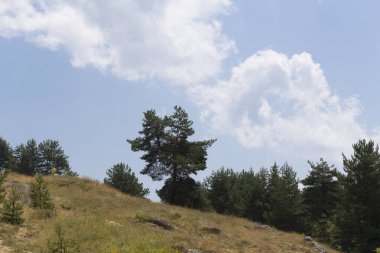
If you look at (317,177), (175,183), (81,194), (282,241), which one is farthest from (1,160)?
(282,241)

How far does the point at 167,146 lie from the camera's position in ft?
156

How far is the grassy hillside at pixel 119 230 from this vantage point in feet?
60.8

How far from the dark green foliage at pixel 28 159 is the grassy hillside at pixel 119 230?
125ft

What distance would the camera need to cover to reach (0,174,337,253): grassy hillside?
18531mm

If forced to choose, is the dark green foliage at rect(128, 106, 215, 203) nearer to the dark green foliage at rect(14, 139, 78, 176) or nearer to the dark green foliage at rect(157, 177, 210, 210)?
the dark green foliage at rect(157, 177, 210, 210)

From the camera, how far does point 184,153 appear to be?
159 ft

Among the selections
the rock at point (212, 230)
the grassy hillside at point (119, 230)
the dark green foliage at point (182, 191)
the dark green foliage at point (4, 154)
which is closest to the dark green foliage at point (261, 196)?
the dark green foliage at point (182, 191)

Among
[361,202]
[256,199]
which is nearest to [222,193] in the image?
[256,199]

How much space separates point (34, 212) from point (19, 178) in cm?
1536

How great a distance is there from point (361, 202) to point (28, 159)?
196 feet

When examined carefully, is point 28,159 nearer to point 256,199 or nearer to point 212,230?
point 256,199

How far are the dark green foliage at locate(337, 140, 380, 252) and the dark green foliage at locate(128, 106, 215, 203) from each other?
16.5m

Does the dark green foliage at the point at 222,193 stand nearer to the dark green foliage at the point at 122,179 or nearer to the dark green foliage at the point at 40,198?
the dark green foliage at the point at 122,179

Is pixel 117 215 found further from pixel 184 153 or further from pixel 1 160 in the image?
pixel 1 160
